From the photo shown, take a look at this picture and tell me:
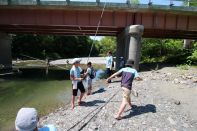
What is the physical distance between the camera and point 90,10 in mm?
27828

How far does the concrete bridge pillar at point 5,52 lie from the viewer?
3484 cm

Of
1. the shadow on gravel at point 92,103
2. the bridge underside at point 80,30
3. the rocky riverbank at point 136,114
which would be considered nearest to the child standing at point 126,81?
the rocky riverbank at point 136,114

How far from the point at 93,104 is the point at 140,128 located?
3.76 m

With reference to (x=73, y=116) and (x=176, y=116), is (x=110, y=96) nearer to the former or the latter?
(x=73, y=116)

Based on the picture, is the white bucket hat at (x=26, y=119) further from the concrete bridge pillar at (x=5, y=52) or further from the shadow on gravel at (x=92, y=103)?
the concrete bridge pillar at (x=5, y=52)

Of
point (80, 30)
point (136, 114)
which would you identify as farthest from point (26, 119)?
point (80, 30)

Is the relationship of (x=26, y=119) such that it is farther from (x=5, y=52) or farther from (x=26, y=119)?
(x=5, y=52)

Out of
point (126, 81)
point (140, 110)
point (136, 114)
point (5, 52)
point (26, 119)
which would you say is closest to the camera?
point (26, 119)

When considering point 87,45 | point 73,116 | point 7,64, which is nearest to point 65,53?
point 87,45

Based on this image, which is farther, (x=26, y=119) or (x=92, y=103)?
(x=92, y=103)

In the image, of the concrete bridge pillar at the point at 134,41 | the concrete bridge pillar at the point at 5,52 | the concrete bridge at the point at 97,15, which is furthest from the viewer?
the concrete bridge pillar at the point at 5,52

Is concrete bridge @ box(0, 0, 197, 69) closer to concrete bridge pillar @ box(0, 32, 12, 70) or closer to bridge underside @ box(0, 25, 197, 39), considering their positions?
bridge underside @ box(0, 25, 197, 39)

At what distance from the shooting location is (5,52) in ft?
119

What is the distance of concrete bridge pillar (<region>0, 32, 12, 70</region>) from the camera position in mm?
34844
